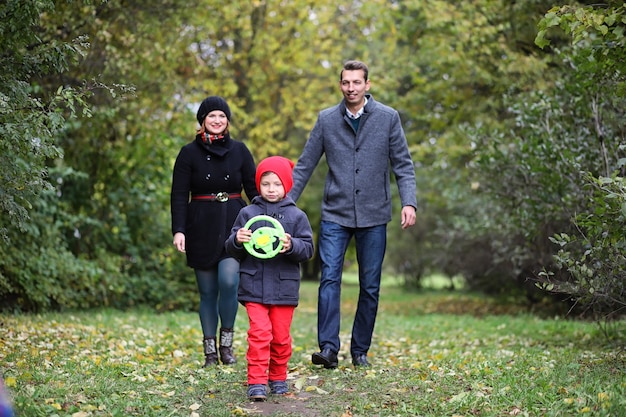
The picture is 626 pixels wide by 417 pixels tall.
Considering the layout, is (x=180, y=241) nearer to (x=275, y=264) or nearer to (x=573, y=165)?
(x=275, y=264)

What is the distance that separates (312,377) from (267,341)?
3.25 ft

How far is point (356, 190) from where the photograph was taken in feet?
20.9

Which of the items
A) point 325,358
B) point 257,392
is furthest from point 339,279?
point 257,392

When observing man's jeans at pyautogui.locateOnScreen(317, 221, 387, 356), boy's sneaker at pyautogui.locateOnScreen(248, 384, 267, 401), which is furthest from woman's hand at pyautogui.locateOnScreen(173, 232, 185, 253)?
boy's sneaker at pyautogui.locateOnScreen(248, 384, 267, 401)

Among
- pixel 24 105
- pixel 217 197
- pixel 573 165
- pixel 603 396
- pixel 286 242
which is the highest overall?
pixel 24 105

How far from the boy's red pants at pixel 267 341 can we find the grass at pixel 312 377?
20cm

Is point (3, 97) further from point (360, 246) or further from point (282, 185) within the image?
point (360, 246)

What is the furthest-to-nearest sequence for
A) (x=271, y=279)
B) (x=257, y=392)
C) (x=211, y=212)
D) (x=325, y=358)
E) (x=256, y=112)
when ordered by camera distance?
(x=256, y=112) → (x=211, y=212) → (x=325, y=358) → (x=271, y=279) → (x=257, y=392)

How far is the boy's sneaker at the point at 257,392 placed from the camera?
5043mm

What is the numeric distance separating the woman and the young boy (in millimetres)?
1131

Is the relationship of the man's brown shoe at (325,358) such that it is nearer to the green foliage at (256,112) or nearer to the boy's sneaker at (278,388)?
the boy's sneaker at (278,388)

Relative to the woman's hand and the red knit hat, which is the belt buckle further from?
the red knit hat

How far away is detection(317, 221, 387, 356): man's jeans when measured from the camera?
6254mm

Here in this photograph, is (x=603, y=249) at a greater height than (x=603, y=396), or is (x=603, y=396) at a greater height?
(x=603, y=249)
